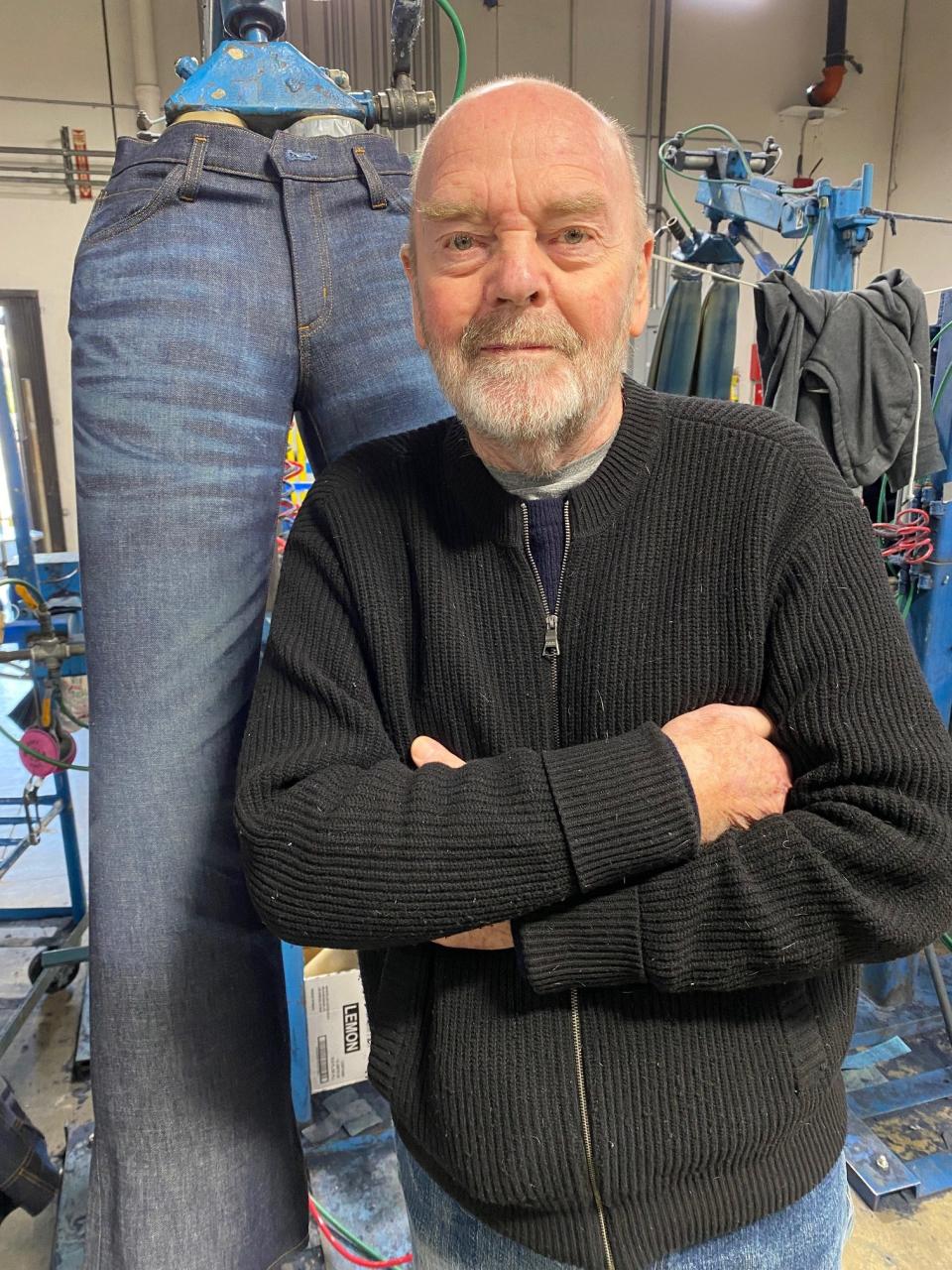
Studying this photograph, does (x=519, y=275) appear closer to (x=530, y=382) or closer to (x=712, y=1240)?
(x=530, y=382)

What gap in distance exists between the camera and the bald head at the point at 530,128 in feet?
2.44

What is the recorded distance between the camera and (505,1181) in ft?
2.35

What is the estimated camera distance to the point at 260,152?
3.26 feet

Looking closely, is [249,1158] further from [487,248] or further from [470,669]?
[487,248]

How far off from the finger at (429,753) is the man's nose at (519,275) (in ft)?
1.30

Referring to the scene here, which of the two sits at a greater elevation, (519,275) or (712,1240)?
(519,275)

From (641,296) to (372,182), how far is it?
392mm

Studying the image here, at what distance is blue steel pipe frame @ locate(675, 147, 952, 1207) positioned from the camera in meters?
1.74

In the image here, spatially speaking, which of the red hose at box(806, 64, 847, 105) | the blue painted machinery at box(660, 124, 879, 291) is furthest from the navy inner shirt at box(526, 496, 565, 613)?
the red hose at box(806, 64, 847, 105)

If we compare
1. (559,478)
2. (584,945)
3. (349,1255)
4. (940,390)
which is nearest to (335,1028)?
(349,1255)

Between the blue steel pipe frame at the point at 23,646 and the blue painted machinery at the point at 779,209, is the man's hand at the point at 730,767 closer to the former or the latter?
the blue steel pipe frame at the point at 23,646

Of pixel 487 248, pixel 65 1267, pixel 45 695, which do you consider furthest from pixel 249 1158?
pixel 45 695

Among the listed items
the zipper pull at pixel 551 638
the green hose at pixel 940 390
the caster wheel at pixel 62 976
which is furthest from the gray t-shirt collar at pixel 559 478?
the caster wheel at pixel 62 976

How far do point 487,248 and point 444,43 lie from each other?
5.35m
